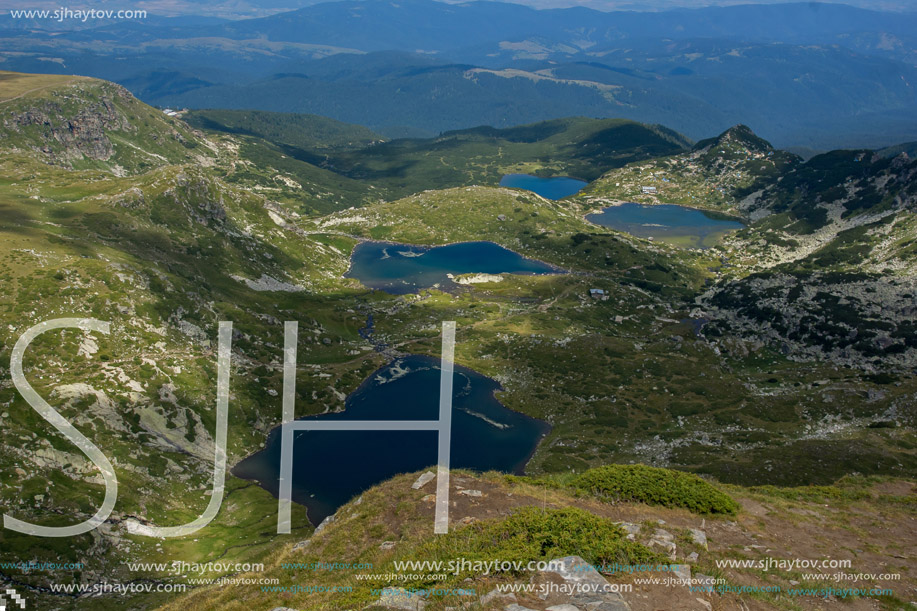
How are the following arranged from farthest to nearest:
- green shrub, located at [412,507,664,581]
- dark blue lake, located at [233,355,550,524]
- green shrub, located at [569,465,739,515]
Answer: dark blue lake, located at [233,355,550,524] < green shrub, located at [569,465,739,515] < green shrub, located at [412,507,664,581]

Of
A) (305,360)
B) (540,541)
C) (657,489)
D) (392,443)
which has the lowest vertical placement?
(392,443)

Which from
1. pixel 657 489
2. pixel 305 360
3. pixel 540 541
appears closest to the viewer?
pixel 540 541

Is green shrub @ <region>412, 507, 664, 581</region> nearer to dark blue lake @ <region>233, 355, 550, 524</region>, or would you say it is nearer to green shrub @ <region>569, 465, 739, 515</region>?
green shrub @ <region>569, 465, 739, 515</region>

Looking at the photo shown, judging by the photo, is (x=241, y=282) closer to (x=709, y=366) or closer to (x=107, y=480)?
(x=107, y=480)

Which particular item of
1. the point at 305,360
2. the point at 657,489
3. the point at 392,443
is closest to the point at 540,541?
the point at 657,489

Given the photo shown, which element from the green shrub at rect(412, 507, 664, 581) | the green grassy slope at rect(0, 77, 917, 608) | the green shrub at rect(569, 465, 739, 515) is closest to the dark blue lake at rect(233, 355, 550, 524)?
the green grassy slope at rect(0, 77, 917, 608)

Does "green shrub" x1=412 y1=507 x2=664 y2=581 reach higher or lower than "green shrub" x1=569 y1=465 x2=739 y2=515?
higher

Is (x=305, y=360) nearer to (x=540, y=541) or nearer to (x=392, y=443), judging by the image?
(x=392, y=443)
